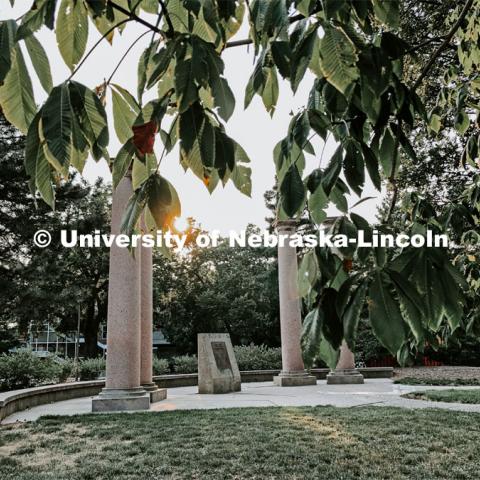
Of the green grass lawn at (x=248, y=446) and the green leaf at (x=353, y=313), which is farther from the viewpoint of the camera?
the green grass lawn at (x=248, y=446)

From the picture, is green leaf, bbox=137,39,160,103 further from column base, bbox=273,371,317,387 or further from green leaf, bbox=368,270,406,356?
column base, bbox=273,371,317,387

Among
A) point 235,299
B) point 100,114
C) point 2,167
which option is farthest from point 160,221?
point 235,299

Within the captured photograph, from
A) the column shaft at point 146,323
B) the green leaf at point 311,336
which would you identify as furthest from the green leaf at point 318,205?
the column shaft at point 146,323

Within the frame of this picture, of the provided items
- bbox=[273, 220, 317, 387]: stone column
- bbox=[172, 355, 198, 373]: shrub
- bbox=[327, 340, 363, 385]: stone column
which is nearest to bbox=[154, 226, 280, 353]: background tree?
bbox=[172, 355, 198, 373]: shrub

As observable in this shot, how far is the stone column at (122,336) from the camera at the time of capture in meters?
12.1

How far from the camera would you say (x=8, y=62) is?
1229 millimetres

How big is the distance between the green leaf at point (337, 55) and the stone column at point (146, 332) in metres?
13.8

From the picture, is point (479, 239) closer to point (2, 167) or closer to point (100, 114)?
point (100, 114)

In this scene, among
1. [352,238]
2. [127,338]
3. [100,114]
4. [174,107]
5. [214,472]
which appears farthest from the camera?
[127,338]

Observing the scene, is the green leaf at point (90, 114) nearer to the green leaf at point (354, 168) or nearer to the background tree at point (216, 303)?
the green leaf at point (354, 168)

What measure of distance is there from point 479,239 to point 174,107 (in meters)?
3.39

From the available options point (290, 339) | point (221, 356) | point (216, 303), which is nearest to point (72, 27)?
point (221, 356)

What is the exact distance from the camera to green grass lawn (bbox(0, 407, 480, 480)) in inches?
238

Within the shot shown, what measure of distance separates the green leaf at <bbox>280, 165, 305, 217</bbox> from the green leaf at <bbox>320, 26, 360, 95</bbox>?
17.4 inches
